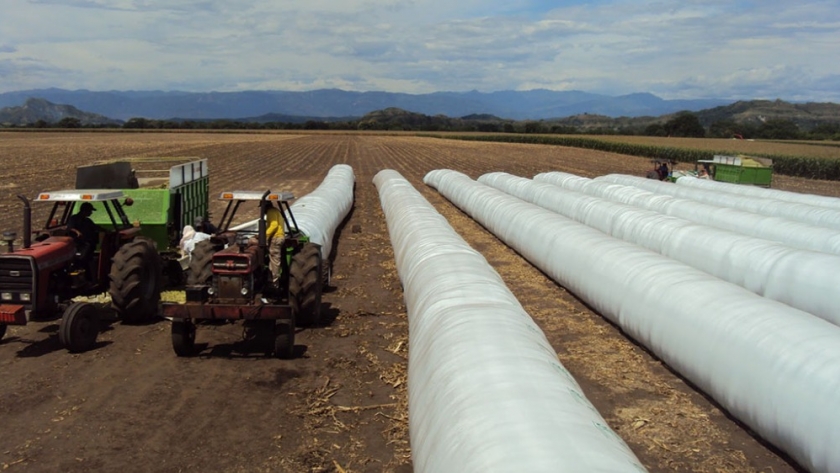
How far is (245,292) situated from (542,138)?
80.2 meters

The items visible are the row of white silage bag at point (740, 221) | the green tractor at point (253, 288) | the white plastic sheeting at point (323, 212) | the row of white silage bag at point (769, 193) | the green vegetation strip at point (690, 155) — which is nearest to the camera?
the green tractor at point (253, 288)

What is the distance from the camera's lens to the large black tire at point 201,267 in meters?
8.87

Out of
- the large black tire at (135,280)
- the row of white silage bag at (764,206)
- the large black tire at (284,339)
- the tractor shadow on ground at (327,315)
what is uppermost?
the row of white silage bag at (764,206)

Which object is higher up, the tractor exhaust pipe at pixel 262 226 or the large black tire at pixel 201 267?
the tractor exhaust pipe at pixel 262 226

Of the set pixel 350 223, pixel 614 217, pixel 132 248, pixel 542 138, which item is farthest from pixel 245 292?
pixel 542 138

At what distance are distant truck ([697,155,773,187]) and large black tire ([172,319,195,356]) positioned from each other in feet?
82.1

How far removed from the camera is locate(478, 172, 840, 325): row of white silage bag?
8977 mm

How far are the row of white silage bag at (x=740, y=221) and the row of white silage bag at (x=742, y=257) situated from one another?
175 centimetres

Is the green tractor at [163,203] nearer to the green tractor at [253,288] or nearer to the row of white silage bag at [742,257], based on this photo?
the green tractor at [253,288]

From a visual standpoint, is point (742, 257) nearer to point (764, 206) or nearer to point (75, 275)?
point (764, 206)

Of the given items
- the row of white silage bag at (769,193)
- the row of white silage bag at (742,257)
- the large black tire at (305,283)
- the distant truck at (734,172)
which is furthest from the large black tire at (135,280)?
the distant truck at (734,172)

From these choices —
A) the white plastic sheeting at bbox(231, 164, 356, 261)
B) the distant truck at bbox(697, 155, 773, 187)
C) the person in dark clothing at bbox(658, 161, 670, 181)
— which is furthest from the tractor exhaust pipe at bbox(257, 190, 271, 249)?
the distant truck at bbox(697, 155, 773, 187)

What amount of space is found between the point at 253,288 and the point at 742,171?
24453 mm

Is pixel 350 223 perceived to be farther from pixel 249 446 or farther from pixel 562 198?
pixel 249 446
